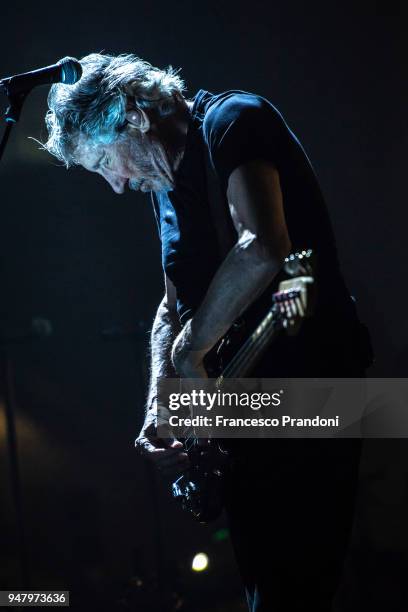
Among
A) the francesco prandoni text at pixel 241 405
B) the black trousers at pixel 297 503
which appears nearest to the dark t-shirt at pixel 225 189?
the black trousers at pixel 297 503

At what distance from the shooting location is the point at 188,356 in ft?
4.87

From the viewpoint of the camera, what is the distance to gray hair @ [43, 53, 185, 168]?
1.60 meters

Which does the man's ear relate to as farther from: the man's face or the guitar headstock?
the guitar headstock

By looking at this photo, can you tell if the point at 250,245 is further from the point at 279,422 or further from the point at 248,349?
the point at 279,422

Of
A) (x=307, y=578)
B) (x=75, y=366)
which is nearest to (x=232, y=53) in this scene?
(x=75, y=366)

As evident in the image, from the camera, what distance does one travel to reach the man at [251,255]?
4.30 feet

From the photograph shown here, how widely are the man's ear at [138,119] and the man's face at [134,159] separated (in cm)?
2

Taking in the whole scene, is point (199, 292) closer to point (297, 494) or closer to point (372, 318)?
point (297, 494)

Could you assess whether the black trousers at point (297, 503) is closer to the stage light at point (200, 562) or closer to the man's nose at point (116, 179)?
the man's nose at point (116, 179)

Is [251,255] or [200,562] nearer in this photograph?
[251,255]

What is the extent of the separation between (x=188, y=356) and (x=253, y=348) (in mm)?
166

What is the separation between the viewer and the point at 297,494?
4.52 feet

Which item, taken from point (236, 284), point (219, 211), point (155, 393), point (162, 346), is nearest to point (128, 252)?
point (162, 346)

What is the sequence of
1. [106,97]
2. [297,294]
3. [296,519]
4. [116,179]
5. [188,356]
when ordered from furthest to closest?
[116,179], [106,97], [188,356], [296,519], [297,294]
